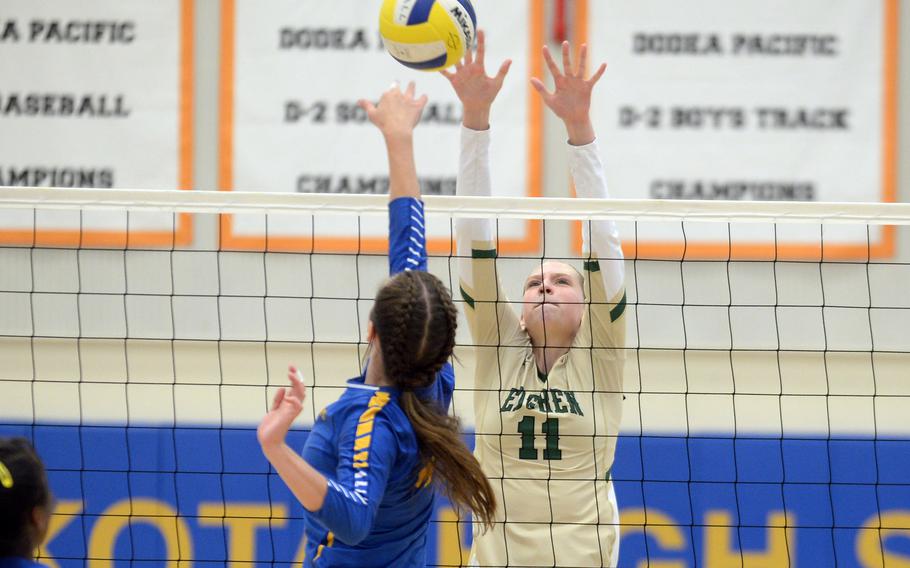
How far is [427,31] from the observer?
11.3ft

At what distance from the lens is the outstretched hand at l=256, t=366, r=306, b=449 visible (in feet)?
6.68

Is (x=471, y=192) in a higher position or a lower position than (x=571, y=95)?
lower

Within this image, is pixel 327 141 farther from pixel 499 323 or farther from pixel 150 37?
pixel 499 323

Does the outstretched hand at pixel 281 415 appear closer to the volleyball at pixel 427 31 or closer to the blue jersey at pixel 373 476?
the blue jersey at pixel 373 476

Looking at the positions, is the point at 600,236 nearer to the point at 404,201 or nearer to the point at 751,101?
the point at 404,201

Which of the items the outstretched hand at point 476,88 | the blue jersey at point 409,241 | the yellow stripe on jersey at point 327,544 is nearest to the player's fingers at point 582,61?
the outstretched hand at point 476,88

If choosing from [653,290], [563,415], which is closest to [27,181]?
[653,290]

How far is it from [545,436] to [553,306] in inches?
15.8

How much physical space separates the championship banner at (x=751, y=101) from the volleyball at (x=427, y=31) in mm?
2509

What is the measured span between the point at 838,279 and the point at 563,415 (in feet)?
10.2

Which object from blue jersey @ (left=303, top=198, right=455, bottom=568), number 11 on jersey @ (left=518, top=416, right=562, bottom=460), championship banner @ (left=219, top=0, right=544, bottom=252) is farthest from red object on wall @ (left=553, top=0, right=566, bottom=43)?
blue jersey @ (left=303, top=198, right=455, bottom=568)

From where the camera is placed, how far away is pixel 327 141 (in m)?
5.90

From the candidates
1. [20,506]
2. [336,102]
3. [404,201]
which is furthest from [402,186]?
[336,102]

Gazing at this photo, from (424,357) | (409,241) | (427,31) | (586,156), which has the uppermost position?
(427,31)
